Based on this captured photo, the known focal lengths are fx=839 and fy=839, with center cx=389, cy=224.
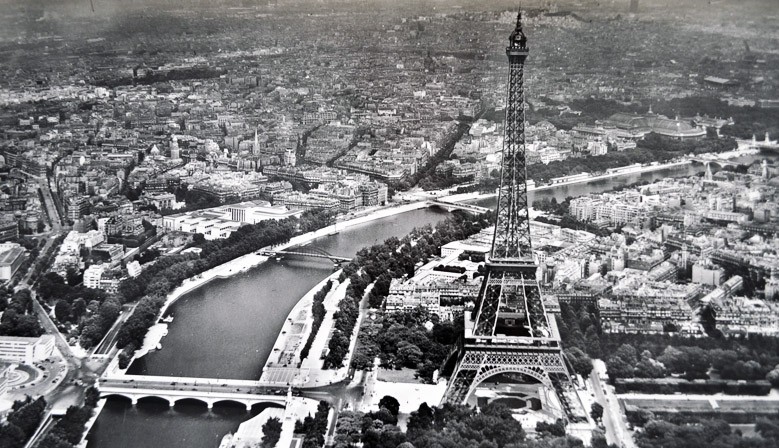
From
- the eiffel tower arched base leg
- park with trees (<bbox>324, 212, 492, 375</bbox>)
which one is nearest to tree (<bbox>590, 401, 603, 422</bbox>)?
the eiffel tower arched base leg

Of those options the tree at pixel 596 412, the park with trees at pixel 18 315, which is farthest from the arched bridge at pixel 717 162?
the park with trees at pixel 18 315

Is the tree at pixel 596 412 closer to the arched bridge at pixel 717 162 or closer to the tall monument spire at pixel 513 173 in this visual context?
the tall monument spire at pixel 513 173

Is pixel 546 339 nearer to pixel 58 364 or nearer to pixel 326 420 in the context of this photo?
pixel 326 420

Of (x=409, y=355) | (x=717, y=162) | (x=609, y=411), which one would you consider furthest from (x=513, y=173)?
(x=717, y=162)

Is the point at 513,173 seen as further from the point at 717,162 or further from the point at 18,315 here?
the point at 717,162

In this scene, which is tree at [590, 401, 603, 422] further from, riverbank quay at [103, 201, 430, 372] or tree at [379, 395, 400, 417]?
riverbank quay at [103, 201, 430, 372]

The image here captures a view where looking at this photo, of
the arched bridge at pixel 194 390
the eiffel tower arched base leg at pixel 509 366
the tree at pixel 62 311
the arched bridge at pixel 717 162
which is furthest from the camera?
the arched bridge at pixel 717 162

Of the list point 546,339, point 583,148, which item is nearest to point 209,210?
point 583,148
